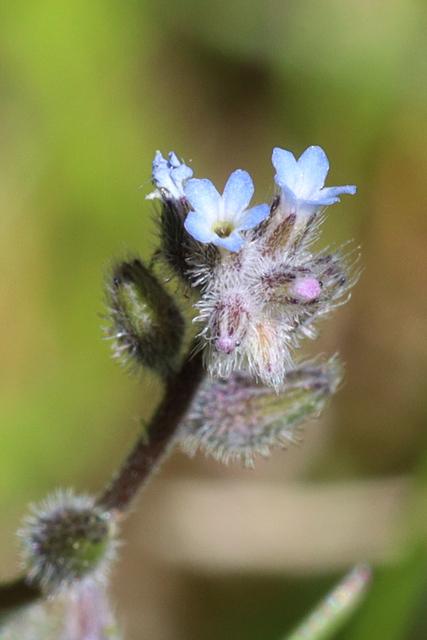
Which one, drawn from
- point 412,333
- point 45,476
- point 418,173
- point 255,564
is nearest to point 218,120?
point 418,173

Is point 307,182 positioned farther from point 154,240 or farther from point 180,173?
point 154,240

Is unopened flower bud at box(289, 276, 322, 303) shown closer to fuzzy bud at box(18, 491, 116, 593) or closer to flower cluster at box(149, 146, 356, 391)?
flower cluster at box(149, 146, 356, 391)

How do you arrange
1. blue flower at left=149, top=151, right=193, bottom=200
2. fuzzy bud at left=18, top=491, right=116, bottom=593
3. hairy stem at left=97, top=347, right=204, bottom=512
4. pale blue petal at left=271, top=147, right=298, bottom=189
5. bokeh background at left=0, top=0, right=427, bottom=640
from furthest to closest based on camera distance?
bokeh background at left=0, top=0, right=427, bottom=640 → fuzzy bud at left=18, top=491, right=116, bottom=593 → hairy stem at left=97, top=347, right=204, bottom=512 → blue flower at left=149, top=151, right=193, bottom=200 → pale blue petal at left=271, top=147, right=298, bottom=189

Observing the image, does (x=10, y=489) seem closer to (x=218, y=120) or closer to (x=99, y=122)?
(x=99, y=122)

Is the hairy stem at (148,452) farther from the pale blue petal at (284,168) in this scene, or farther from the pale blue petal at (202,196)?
the pale blue petal at (284,168)

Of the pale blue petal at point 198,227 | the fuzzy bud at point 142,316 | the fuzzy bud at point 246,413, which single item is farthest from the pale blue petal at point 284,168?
the fuzzy bud at point 246,413

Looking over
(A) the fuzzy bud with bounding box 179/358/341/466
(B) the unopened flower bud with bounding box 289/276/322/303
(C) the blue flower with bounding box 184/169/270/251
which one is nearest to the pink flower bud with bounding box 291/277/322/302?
(B) the unopened flower bud with bounding box 289/276/322/303
